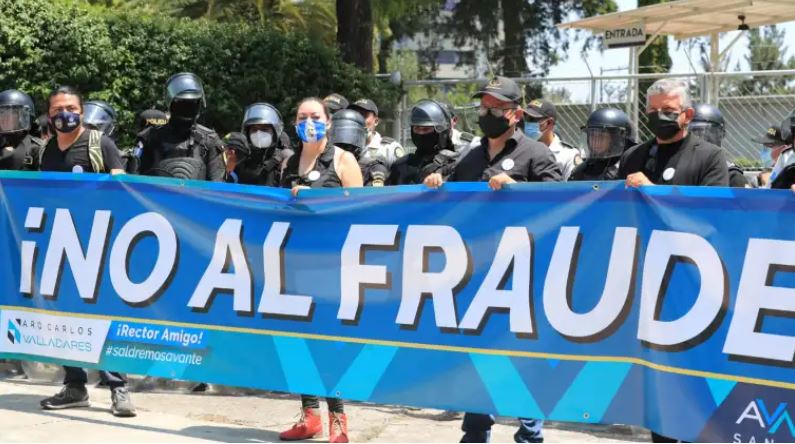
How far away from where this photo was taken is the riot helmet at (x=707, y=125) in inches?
314

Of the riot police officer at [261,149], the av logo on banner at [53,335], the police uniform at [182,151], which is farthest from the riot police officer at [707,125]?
the av logo on banner at [53,335]

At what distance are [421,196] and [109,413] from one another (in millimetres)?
2916

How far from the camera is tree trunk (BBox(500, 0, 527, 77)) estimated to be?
35406 mm

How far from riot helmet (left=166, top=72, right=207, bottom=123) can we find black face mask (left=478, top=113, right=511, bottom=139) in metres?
2.70

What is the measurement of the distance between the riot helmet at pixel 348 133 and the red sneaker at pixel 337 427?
92.5 inches

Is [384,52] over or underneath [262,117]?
over

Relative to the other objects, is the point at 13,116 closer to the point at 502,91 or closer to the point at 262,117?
the point at 262,117

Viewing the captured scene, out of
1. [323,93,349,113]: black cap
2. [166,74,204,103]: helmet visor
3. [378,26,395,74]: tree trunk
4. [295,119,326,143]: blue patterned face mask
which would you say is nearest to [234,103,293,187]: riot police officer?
[166,74,204,103]: helmet visor

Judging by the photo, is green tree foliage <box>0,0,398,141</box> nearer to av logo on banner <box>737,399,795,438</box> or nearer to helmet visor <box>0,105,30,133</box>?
helmet visor <box>0,105,30,133</box>

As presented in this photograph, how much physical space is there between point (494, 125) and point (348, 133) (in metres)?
2.40

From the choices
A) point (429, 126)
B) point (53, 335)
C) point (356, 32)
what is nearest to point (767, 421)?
point (429, 126)

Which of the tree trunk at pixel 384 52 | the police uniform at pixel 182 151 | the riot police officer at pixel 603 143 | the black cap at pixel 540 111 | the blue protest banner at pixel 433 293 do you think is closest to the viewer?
the blue protest banner at pixel 433 293

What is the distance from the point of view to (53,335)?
7.66 m

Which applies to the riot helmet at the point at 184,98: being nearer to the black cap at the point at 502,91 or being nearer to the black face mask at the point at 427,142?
the black face mask at the point at 427,142
